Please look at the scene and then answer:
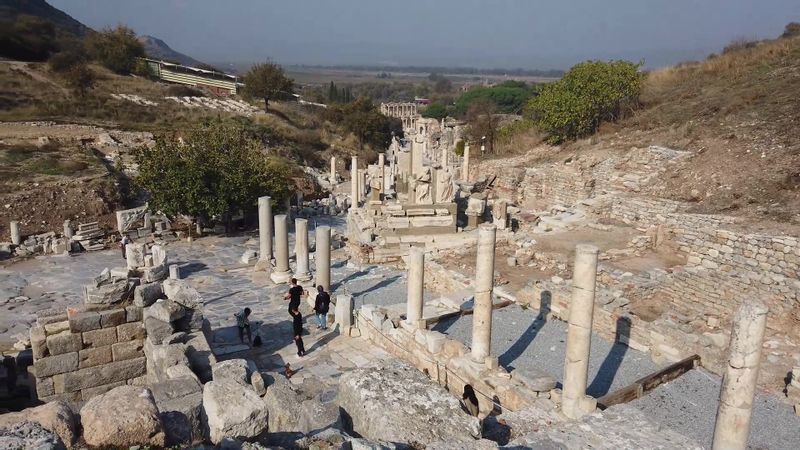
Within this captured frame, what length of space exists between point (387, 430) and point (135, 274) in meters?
11.2

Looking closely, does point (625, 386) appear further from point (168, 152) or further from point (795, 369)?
point (168, 152)

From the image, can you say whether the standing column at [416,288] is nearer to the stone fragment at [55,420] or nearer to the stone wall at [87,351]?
the stone wall at [87,351]

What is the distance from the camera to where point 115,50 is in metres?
55.7

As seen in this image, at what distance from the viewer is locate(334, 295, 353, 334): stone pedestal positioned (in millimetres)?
11211

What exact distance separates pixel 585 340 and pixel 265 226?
10.8 metres

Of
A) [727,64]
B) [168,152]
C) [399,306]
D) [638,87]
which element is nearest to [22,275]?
[168,152]

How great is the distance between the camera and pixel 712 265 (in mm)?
13383

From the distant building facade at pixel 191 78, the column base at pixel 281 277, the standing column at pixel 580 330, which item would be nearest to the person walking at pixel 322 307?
the column base at pixel 281 277

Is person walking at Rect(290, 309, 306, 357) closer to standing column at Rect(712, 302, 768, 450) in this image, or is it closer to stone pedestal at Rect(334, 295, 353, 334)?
stone pedestal at Rect(334, 295, 353, 334)

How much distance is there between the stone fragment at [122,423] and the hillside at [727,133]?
15091mm

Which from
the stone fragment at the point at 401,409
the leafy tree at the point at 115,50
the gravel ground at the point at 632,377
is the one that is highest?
the leafy tree at the point at 115,50

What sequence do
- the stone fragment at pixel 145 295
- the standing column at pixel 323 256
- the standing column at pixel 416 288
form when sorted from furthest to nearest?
the standing column at pixel 323 256 → the standing column at pixel 416 288 → the stone fragment at pixel 145 295

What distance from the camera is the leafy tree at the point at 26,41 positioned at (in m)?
52.0

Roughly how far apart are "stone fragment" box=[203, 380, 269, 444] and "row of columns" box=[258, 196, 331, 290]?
7.67 meters
